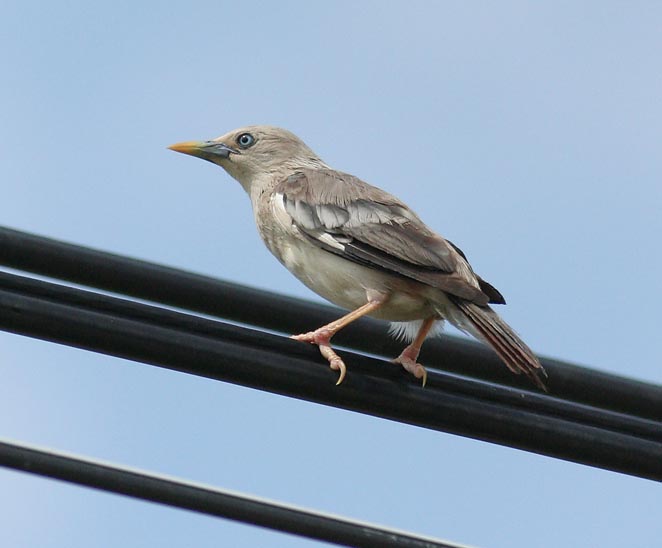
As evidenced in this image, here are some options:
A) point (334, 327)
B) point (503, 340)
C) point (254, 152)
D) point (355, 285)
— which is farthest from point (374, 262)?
point (254, 152)

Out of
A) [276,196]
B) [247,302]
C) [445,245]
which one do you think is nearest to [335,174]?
[276,196]

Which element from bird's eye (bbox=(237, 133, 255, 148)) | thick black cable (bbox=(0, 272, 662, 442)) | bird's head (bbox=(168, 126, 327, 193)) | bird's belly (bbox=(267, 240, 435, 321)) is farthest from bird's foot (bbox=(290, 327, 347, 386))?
bird's eye (bbox=(237, 133, 255, 148))

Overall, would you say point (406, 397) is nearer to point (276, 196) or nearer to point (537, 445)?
point (537, 445)

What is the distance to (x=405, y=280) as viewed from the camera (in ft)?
24.8

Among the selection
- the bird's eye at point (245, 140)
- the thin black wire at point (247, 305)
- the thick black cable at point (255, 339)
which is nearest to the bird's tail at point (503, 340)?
the thin black wire at point (247, 305)

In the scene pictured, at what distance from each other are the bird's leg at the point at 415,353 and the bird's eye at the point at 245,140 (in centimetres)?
249

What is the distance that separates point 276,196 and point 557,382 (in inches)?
110

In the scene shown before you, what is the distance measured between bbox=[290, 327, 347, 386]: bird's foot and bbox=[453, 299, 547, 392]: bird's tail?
0.80 meters

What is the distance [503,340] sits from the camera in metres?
6.71

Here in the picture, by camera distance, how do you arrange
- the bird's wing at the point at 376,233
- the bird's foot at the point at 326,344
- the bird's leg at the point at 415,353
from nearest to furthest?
1. the bird's foot at the point at 326,344
2. the bird's leg at the point at 415,353
3. the bird's wing at the point at 376,233

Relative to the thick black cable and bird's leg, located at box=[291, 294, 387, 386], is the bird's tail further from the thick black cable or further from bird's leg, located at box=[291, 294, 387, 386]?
the thick black cable

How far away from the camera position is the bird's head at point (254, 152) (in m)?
9.41

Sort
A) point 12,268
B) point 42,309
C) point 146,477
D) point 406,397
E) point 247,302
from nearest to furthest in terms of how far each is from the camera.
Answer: point 146,477 < point 42,309 < point 406,397 < point 12,268 < point 247,302

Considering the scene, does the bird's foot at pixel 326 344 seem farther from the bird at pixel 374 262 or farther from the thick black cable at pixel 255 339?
the thick black cable at pixel 255 339
